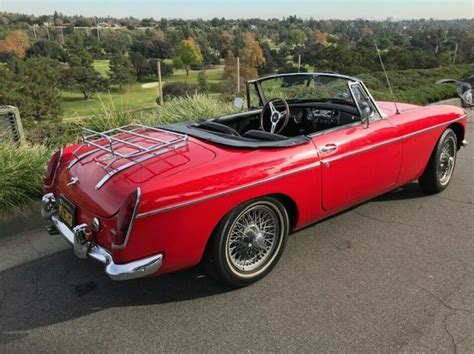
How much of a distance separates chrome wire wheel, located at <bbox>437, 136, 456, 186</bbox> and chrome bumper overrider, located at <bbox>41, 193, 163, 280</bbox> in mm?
3252

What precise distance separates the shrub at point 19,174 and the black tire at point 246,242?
2.15 meters

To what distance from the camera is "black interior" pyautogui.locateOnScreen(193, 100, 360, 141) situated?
3924 millimetres

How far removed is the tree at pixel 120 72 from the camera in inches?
1665

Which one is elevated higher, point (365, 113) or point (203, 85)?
point (365, 113)

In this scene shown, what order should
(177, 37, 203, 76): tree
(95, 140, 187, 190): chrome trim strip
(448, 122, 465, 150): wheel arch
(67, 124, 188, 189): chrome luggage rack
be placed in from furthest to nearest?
(177, 37, 203, 76): tree < (448, 122, 465, 150): wheel arch < (67, 124, 188, 189): chrome luggage rack < (95, 140, 187, 190): chrome trim strip

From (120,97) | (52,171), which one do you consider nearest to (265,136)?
(52,171)

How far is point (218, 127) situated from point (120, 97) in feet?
15.1

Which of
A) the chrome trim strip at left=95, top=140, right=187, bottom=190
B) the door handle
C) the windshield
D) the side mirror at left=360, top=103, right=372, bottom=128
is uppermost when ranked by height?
the windshield

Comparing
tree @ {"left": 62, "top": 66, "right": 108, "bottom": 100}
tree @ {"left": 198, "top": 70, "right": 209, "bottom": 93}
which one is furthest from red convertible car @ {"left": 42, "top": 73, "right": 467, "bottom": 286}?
tree @ {"left": 62, "top": 66, "right": 108, "bottom": 100}

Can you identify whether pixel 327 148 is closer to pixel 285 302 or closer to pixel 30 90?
pixel 285 302

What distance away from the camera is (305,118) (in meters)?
4.21

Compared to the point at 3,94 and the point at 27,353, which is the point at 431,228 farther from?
the point at 3,94

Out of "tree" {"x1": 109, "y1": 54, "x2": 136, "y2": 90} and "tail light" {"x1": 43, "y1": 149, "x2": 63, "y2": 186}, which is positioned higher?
"tail light" {"x1": 43, "y1": 149, "x2": 63, "y2": 186}

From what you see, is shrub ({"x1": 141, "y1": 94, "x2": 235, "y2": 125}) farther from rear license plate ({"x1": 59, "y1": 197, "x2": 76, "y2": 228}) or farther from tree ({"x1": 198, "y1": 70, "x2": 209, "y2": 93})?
tree ({"x1": 198, "y1": 70, "x2": 209, "y2": 93})
